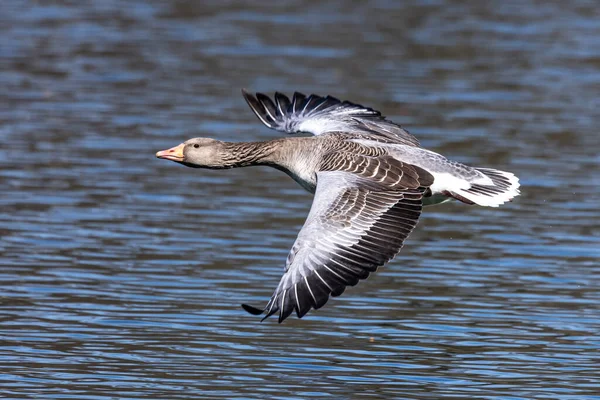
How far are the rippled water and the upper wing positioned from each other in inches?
61.2

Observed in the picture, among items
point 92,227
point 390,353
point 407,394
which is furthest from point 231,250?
point 407,394

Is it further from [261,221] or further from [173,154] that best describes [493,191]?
[261,221]

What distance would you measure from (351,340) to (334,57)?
52.0 ft

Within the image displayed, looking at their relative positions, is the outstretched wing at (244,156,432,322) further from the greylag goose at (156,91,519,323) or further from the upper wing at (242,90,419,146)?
the upper wing at (242,90,419,146)

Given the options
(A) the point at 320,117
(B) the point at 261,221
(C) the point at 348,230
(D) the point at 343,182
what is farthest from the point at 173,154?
(B) the point at 261,221

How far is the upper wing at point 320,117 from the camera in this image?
13.1 m

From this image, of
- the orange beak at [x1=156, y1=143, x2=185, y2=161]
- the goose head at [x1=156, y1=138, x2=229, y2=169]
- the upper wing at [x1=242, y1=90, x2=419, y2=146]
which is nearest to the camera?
the orange beak at [x1=156, y1=143, x2=185, y2=161]

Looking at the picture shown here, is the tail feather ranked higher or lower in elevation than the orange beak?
lower

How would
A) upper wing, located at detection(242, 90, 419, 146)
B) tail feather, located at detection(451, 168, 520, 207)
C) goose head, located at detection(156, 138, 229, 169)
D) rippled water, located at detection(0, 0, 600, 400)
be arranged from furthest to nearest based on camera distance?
upper wing, located at detection(242, 90, 419, 146) < goose head, located at detection(156, 138, 229, 169) < tail feather, located at detection(451, 168, 520, 207) < rippled water, located at detection(0, 0, 600, 400)

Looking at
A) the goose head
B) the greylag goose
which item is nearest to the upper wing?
the greylag goose

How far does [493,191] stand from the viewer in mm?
11680

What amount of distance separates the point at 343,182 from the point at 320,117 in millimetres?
2815

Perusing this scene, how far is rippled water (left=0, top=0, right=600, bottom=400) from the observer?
10383 millimetres

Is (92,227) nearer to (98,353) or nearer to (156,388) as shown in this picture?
(98,353)
